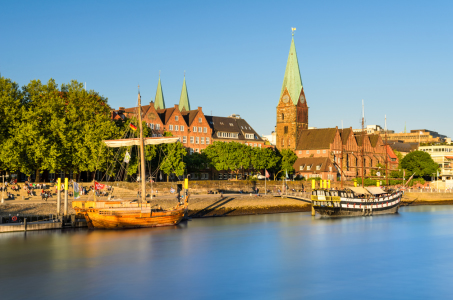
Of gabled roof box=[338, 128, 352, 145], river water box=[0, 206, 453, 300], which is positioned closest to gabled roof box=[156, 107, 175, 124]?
gabled roof box=[338, 128, 352, 145]

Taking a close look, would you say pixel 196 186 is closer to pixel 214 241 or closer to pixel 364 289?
pixel 214 241

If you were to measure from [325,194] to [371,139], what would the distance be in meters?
94.9

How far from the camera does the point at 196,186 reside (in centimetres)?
8706

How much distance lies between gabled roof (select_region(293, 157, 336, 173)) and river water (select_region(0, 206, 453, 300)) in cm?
7262

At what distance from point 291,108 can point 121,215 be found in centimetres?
9871

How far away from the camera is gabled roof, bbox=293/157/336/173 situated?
13200cm

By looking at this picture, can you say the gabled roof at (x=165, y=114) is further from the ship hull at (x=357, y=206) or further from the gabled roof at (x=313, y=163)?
the ship hull at (x=357, y=206)

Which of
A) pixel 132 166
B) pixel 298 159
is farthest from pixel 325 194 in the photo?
pixel 298 159

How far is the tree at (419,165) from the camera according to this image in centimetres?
13100

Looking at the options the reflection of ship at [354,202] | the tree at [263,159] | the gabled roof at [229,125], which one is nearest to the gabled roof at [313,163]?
the gabled roof at [229,125]

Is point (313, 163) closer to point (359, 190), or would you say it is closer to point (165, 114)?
point (165, 114)

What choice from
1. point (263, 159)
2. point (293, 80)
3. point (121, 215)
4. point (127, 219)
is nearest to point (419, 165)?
point (293, 80)

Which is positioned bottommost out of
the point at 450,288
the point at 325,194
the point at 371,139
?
the point at 450,288

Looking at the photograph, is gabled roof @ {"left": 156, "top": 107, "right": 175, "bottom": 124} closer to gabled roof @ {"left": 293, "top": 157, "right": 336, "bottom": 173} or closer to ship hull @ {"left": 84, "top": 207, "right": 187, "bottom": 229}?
gabled roof @ {"left": 293, "top": 157, "right": 336, "bottom": 173}
